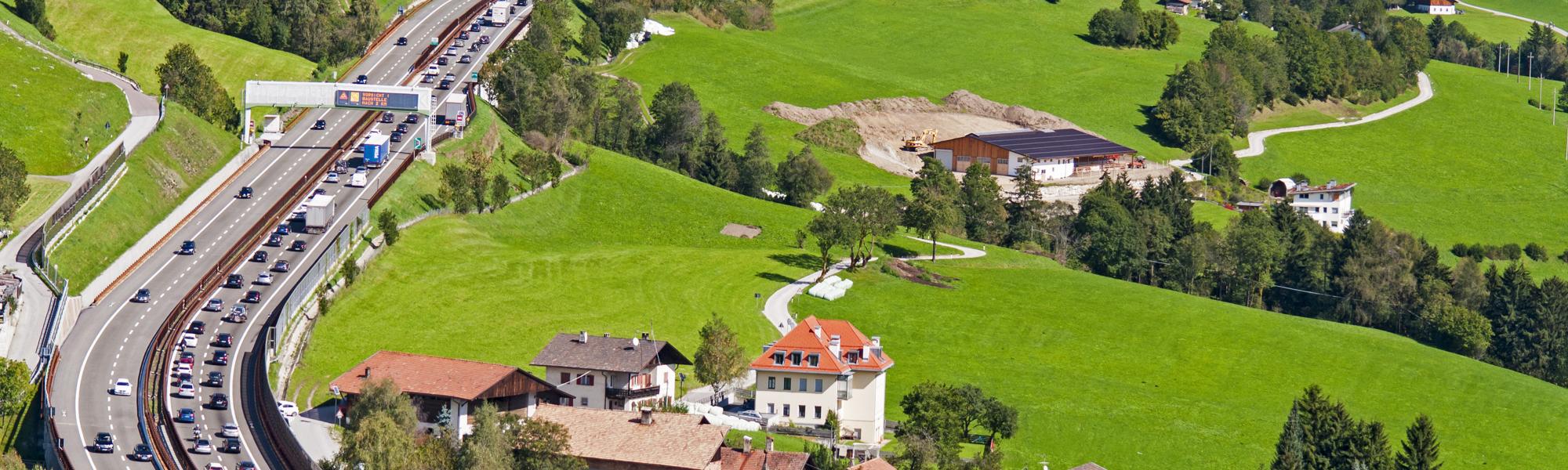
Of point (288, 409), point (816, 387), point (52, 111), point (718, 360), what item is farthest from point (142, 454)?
point (52, 111)

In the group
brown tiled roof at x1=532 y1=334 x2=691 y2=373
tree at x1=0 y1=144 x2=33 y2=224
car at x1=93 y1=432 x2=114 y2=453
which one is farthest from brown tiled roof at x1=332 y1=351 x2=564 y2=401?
tree at x1=0 y1=144 x2=33 y2=224

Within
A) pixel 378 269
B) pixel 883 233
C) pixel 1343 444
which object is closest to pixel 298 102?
pixel 378 269

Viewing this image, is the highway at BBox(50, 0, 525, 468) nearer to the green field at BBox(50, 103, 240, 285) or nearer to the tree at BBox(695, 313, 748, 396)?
the green field at BBox(50, 103, 240, 285)

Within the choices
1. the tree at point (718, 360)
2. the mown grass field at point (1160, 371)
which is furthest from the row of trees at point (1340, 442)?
the tree at point (718, 360)

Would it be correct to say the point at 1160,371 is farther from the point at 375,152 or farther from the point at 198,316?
the point at 198,316

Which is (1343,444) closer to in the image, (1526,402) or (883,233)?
(1526,402)
